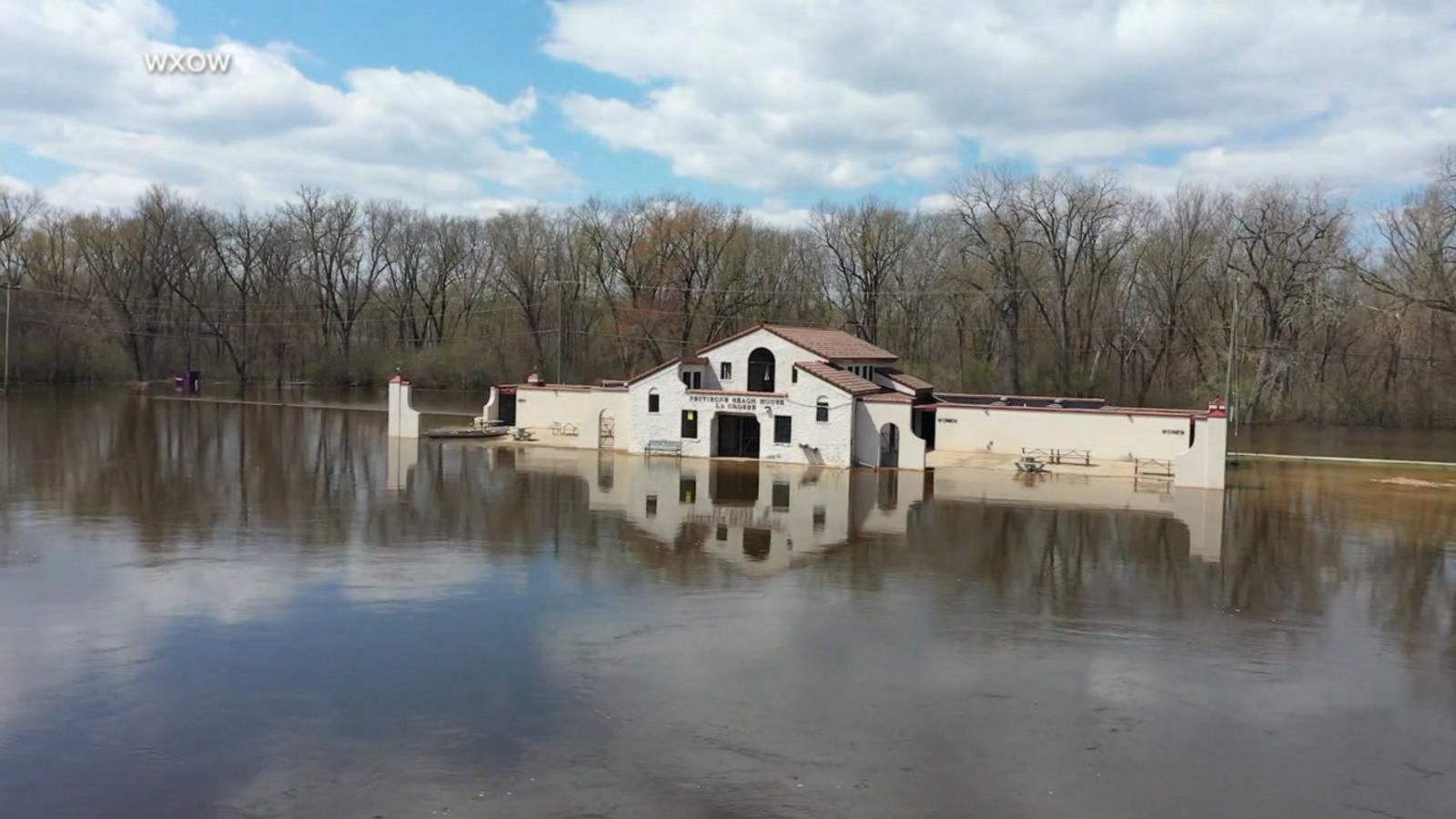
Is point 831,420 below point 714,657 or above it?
above

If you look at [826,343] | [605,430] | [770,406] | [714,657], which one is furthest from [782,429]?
[714,657]

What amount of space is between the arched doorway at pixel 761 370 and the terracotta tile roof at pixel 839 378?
1.47 metres

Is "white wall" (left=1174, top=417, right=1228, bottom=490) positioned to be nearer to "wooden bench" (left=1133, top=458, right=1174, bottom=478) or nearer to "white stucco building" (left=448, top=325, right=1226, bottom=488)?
"white stucco building" (left=448, top=325, right=1226, bottom=488)

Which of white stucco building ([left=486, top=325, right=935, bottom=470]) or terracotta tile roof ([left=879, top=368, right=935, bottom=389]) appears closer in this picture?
white stucco building ([left=486, top=325, right=935, bottom=470])

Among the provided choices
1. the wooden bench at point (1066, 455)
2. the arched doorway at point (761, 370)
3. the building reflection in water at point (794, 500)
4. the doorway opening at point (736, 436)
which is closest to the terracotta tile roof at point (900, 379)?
the arched doorway at point (761, 370)

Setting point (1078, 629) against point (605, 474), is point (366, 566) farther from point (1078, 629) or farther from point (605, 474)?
point (605, 474)

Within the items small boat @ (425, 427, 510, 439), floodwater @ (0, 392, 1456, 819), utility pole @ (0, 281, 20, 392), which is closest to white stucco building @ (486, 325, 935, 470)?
small boat @ (425, 427, 510, 439)

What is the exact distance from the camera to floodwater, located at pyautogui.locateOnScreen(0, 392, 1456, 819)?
33.4ft

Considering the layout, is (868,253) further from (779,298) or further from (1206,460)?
(1206,460)

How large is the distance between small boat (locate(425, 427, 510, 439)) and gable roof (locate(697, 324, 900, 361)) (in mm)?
10147

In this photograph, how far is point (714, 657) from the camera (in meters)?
14.0

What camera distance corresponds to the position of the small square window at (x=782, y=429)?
3622 centimetres

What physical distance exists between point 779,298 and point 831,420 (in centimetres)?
3499

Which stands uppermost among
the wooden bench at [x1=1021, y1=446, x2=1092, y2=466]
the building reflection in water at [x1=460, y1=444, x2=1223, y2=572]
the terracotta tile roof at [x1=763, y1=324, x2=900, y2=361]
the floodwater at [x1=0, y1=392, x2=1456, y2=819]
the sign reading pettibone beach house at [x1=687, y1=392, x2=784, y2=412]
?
the terracotta tile roof at [x1=763, y1=324, x2=900, y2=361]
